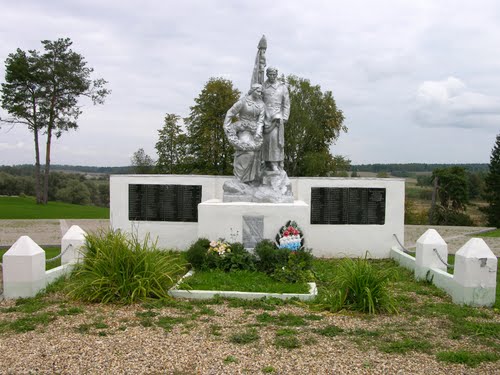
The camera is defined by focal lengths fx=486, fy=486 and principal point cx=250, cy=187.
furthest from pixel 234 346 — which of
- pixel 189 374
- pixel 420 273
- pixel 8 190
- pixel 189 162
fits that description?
pixel 8 190

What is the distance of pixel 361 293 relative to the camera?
5.78 m

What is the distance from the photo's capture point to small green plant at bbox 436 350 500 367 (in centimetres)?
420

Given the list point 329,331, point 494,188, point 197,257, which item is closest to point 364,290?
point 329,331

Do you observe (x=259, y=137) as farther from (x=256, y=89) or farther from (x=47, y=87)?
(x=47, y=87)

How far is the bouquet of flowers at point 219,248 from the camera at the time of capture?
8.15 meters

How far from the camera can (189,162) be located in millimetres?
24938

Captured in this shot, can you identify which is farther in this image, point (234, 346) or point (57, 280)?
point (57, 280)

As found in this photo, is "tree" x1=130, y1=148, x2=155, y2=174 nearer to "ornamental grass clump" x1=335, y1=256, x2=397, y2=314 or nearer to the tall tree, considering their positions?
the tall tree

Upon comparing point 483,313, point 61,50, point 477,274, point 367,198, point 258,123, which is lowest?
point 483,313

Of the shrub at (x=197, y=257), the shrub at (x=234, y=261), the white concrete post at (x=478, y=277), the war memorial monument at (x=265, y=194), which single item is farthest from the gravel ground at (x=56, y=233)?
the white concrete post at (x=478, y=277)

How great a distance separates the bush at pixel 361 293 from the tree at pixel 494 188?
29.6 m

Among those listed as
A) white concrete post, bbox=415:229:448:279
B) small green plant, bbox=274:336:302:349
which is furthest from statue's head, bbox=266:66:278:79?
small green plant, bbox=274:336:302:349

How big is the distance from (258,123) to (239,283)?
3.72 m

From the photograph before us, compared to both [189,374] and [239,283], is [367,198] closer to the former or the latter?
[239,283]
